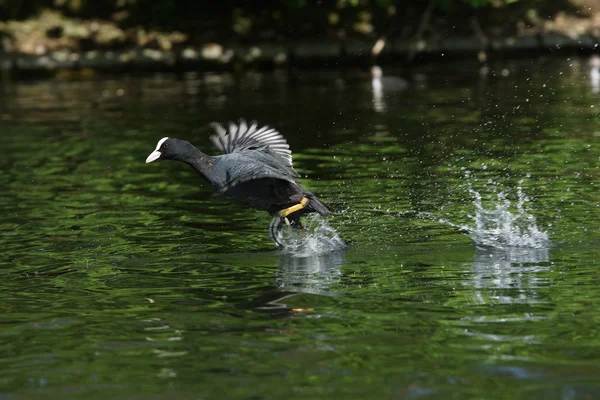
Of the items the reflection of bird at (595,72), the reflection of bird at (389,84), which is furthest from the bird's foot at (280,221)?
the reflection of bird at (389,84)

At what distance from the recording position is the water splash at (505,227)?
26.2 ft

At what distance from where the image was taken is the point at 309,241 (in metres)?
8.40

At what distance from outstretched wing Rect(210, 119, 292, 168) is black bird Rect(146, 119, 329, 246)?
30 millimetres

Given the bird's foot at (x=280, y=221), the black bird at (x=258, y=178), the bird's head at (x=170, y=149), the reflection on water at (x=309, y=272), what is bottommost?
the reflection on water at (x=309, y=272)

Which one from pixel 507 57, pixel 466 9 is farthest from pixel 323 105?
pixel 466 9

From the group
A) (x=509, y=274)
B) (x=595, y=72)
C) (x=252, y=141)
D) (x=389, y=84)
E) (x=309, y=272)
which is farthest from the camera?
(x=595, y=72)

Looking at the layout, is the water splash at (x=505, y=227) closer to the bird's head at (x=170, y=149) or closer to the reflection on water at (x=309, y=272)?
the reflection on water at (x=309, y=272)

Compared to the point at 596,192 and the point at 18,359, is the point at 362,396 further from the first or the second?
the point at 596,192

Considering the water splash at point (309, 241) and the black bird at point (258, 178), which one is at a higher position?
the black bird at point (258, 178)

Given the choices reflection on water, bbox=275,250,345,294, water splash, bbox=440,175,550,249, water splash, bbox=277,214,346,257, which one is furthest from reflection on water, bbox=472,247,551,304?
water splash, bbox=277,214,346,257

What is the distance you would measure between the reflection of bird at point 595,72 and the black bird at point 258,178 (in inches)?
393

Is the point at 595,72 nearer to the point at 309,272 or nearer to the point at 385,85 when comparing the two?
the point at 385,85

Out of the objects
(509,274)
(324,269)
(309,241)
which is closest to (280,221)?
(309,241)

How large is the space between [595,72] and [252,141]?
39.9 feet
